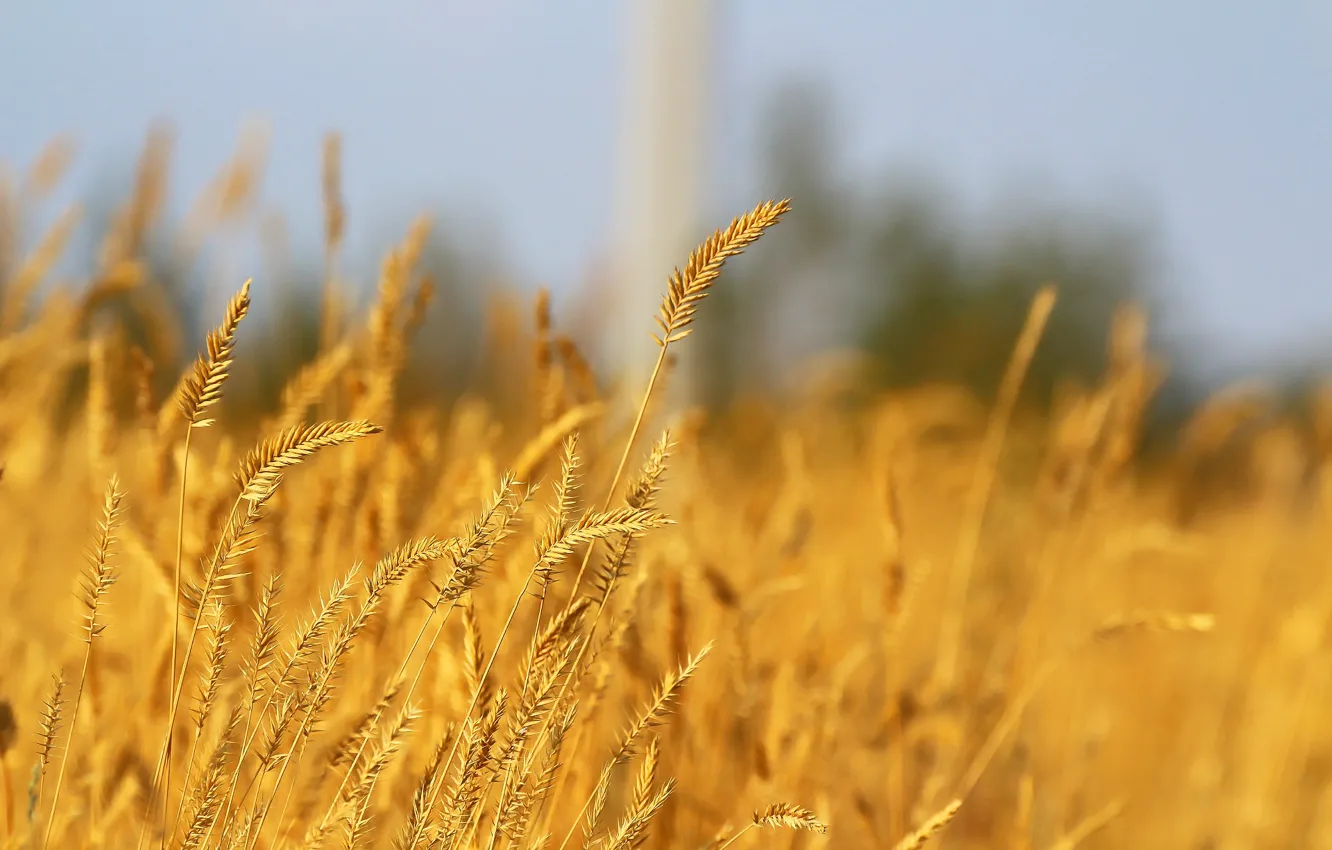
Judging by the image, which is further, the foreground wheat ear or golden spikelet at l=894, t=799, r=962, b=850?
golden spikelet at l=894, t=799, r=962, b=850

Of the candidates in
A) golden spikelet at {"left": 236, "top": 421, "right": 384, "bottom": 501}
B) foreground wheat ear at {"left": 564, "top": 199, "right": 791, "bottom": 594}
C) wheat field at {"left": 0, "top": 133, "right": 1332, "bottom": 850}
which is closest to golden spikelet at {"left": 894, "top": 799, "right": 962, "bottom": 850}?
wheat field at {"left": 0, "top": 133, "right": 1332, "bottom": 850}

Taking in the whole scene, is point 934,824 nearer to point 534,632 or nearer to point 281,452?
point 534,632

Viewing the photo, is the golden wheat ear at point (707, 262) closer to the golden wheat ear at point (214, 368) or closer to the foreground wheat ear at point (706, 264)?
the foreground wheat ear at point (706, 264)

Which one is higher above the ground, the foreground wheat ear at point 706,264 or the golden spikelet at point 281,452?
the foreground wheat ear at point 706,264

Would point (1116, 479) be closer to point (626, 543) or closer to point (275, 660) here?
point (626, 543)

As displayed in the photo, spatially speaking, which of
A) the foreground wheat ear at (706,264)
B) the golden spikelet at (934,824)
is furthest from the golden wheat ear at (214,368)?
the golden spikelet at (934,824)

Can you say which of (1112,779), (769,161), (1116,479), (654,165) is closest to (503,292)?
(654,165)

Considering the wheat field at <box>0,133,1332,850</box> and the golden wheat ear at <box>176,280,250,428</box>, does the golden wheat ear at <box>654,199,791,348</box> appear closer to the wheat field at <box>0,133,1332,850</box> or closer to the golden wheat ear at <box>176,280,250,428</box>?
the wheat field at <box>0,133,1332,850</box>

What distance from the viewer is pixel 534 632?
79 centimetres

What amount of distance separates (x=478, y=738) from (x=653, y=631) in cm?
69

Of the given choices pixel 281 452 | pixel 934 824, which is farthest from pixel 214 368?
pixel 934 824

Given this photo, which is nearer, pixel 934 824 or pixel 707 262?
pixel 707 262

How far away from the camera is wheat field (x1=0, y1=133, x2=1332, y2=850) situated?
0.76m

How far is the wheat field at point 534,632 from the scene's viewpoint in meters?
0.76
